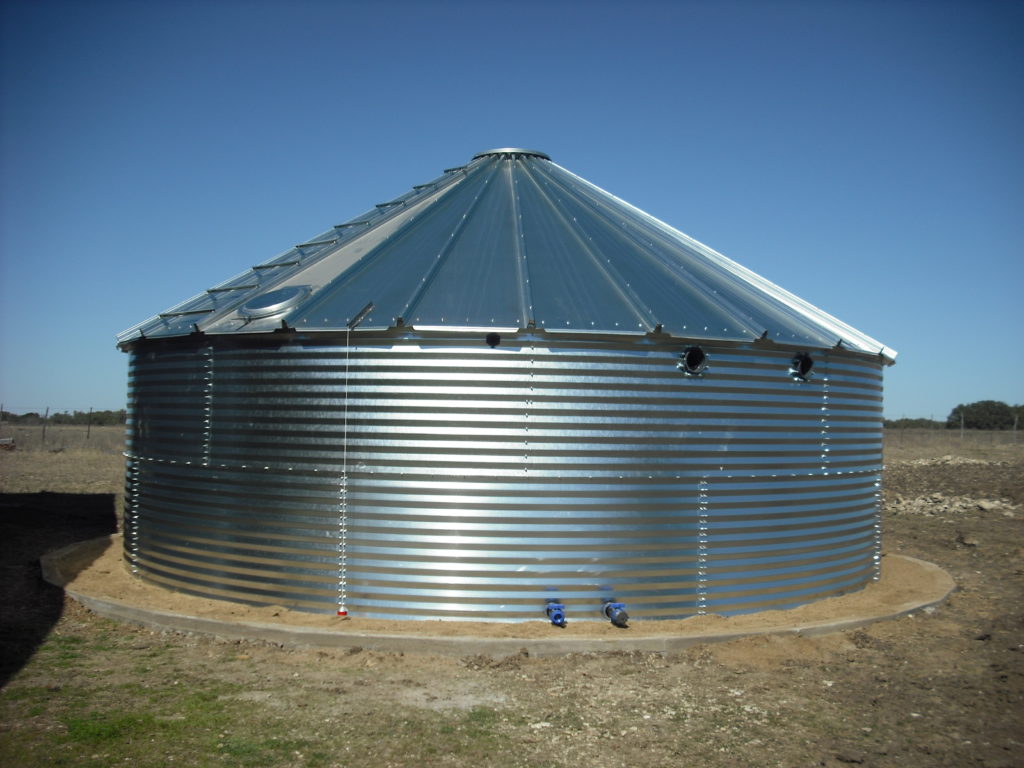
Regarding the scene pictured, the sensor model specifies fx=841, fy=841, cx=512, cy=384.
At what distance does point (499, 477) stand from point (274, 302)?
13.1 ft

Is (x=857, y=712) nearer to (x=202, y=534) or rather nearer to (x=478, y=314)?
(x=478, y=314)

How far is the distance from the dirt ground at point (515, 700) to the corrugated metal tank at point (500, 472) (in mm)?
943

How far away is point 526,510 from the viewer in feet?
31.8

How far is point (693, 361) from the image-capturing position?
10.4m

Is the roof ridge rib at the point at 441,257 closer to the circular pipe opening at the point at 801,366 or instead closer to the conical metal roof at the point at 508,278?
the conical metal roof at the point at 508,278

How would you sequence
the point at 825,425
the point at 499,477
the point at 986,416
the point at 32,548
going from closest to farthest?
the point at 499,477 → the point at 825,425 → the point at 32,548 → the point at 986,416

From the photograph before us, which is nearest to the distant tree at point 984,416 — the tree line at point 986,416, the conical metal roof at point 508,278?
the tree line at point 986,416

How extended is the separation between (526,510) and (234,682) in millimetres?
3556

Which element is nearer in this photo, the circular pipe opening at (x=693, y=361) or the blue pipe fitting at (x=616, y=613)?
the blue pipe fitting at (x=616, y=613)

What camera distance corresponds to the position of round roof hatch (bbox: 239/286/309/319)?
1099 cm

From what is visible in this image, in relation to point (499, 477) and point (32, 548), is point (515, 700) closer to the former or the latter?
point (499, 477)

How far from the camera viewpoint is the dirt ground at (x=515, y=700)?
6879 mm

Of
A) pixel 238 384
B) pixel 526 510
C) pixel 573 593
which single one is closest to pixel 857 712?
pixel 573 593

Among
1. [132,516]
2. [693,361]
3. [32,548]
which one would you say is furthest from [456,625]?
[32,548]
